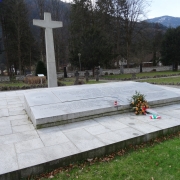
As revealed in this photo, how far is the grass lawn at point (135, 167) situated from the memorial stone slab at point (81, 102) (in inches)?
64.2

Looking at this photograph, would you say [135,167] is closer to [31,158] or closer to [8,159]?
A: [31,158]

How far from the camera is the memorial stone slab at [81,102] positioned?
4.23 m

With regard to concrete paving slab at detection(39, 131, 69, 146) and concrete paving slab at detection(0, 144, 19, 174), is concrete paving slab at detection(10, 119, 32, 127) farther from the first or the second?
concrete paving slab at detection(0, 144, 19, 174)

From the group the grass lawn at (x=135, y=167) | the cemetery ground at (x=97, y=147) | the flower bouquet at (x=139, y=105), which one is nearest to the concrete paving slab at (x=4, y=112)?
the cemetery ground at (x=97, y=147)

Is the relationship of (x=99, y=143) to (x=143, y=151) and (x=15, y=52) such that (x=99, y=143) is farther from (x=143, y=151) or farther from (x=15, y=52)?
(x=15, y=52)

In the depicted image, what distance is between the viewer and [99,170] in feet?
8.57

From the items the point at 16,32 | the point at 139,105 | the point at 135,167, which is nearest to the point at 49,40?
the point at 139,105

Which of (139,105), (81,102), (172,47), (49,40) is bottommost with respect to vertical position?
(139,105)

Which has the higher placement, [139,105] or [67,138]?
[139,105]

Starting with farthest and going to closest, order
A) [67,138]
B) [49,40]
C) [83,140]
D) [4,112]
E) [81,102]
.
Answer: [49,40] → [4,112] → [81,102] → [67,138] → [83,140]

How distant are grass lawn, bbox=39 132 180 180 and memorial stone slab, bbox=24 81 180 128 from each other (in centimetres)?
163

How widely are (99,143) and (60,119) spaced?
1.40 m

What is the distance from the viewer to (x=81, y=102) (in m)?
4.98

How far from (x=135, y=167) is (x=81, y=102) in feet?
8.67
